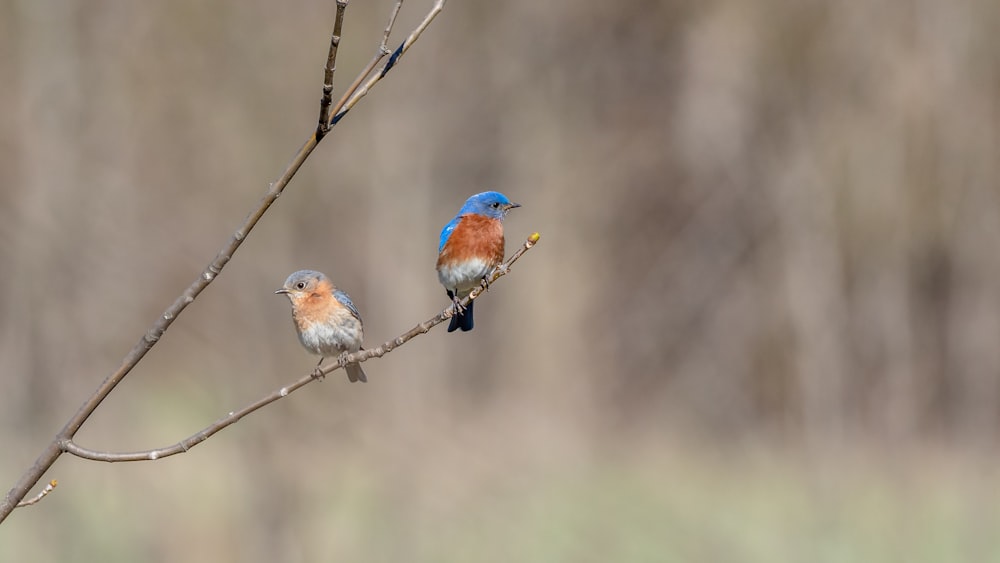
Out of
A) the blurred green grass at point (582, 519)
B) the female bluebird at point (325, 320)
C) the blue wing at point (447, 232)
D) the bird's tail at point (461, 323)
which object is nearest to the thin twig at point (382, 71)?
the bird's tail at point (461, 323)

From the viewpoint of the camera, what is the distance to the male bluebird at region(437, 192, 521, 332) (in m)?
2.92

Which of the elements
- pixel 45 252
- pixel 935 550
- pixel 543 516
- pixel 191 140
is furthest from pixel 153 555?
pixel 935 550

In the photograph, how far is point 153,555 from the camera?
8.44m

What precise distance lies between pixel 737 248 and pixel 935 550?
181 inches

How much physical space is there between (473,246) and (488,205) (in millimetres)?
123

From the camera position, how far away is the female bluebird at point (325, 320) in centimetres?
313

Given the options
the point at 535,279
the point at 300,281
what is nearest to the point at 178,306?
the point at 300,281

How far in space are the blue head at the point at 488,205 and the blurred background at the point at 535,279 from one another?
5617 millimetres

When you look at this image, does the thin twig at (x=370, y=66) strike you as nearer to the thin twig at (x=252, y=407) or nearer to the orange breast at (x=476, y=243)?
the thin twig at (x=252, y=407)

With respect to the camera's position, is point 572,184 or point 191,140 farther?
point 572,184

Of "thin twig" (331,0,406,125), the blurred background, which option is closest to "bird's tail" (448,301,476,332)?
"thin twig" (331,0,406,125)

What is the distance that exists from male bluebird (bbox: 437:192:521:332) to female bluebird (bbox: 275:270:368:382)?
33 centimetres

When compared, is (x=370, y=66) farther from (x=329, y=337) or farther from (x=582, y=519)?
(x=582, y=519)

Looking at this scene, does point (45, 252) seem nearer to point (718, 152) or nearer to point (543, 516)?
point (543, 516)
